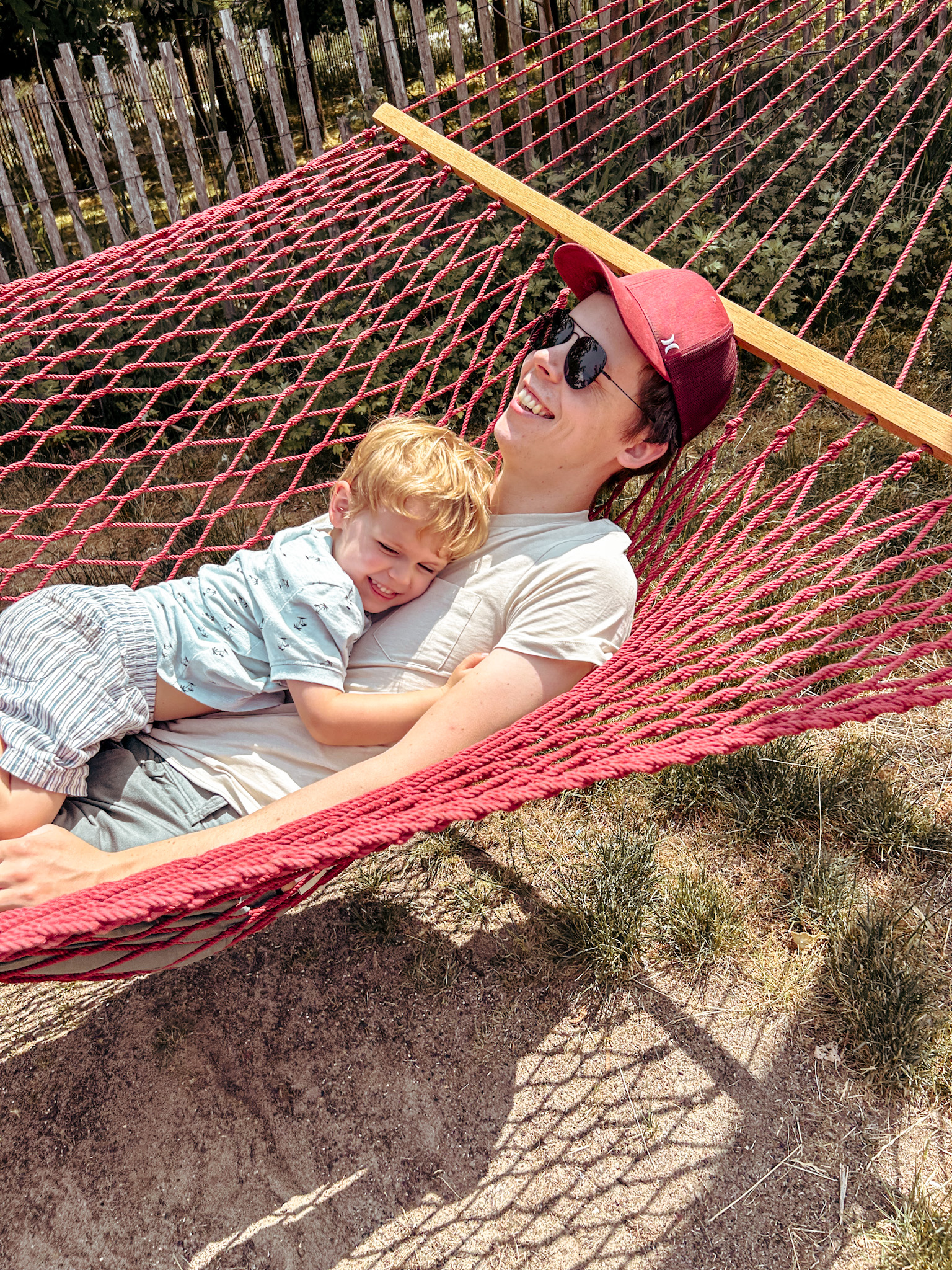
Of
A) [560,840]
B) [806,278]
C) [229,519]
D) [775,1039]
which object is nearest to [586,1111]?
[775,1039]

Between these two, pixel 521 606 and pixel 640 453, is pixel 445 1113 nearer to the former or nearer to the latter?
pixel 521 606

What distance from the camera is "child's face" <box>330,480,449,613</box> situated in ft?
5.64

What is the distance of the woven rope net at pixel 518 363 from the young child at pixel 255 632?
0.31m

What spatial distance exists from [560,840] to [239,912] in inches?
37.0

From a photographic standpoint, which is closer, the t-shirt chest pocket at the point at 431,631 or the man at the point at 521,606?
the man at the point at 521,606

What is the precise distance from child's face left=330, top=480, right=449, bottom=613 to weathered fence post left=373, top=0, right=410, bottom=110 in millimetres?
2479

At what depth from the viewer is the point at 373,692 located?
5.78 feet

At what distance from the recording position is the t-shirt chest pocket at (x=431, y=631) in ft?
5.77

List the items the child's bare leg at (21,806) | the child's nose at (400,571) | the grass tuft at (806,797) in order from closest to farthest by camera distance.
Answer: the child's bare leg at (21,806) < the child's nose at (400,571) < the grass tuft at (806,797)

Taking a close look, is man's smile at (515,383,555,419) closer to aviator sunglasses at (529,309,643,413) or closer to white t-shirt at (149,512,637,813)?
aviator sunglasses at (529,309,643,413)

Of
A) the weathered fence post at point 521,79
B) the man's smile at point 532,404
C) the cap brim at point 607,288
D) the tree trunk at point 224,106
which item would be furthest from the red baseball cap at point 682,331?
the tree trunk at point 224,106

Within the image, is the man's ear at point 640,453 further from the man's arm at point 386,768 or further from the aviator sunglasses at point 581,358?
the man's arm at point 386,768

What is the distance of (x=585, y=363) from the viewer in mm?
1787

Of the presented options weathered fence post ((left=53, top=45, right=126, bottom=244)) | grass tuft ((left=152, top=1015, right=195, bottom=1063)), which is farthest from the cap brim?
weathered fence post ((left=53, top=45, right=126, bottom=244))
